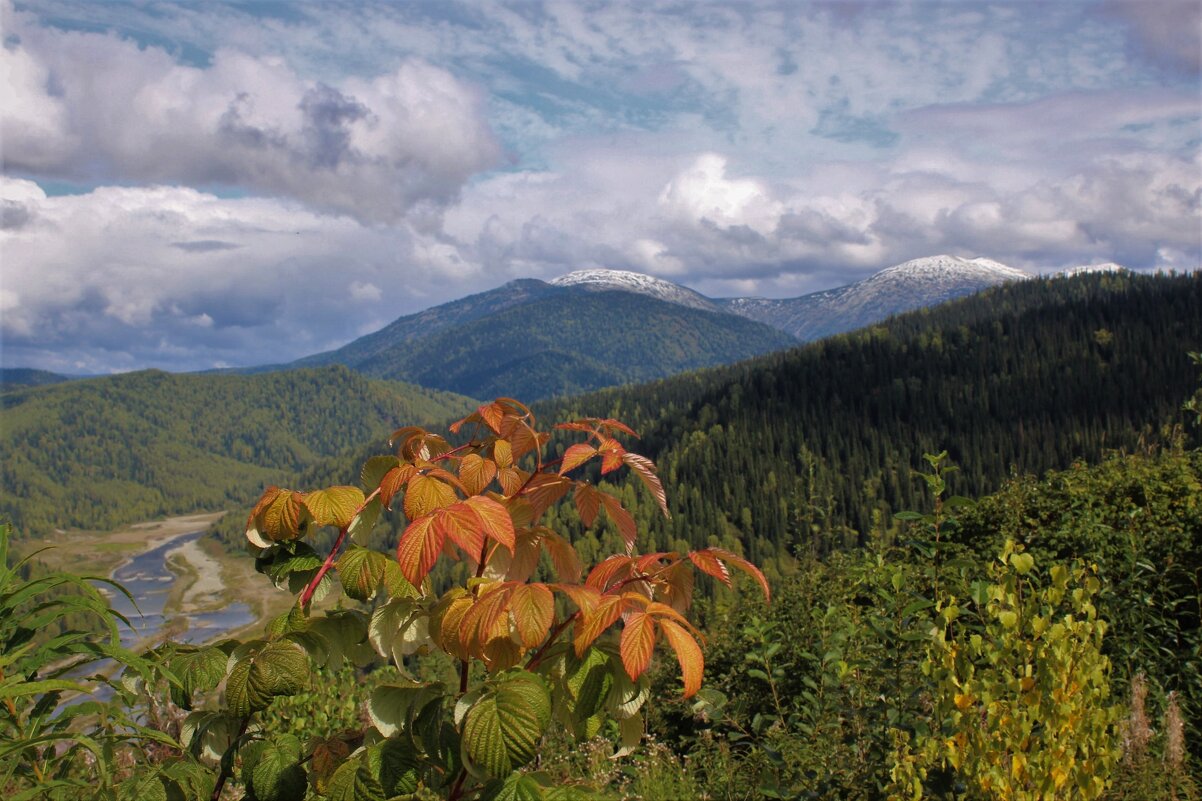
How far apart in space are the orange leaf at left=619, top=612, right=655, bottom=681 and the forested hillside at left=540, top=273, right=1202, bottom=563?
125633mm

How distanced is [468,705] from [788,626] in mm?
8104

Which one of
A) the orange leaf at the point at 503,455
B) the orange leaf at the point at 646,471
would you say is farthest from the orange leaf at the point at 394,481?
the orange leaf at the point at 646,471

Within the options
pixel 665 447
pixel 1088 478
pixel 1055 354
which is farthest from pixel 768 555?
pixel 1088 478

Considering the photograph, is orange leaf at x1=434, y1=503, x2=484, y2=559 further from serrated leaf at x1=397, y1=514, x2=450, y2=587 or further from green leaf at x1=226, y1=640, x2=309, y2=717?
green leaf at x1=226, y1=640, x2=309, y2=717

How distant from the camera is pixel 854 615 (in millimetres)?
7355

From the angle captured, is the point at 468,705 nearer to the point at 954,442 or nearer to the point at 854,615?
the point at 854,615

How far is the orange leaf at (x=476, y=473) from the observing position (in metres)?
2.40

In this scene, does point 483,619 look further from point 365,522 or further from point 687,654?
point 365,522

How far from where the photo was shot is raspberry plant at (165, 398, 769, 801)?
190cm

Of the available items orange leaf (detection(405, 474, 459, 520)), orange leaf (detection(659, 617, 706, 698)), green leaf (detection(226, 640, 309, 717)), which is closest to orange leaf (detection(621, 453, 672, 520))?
orange leaf (detection(659, 617, 706, 698))

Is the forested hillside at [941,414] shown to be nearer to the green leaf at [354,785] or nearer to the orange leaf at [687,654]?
the green leaf at [354,785]

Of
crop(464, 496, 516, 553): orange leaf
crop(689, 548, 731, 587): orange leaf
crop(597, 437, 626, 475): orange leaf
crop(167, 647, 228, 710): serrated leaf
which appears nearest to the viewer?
crop(464, 496, 516, 553): orange leaf

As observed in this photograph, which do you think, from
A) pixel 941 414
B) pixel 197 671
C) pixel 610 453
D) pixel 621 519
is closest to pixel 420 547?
pixel 610 453

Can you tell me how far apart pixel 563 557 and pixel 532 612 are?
0.72 metres
